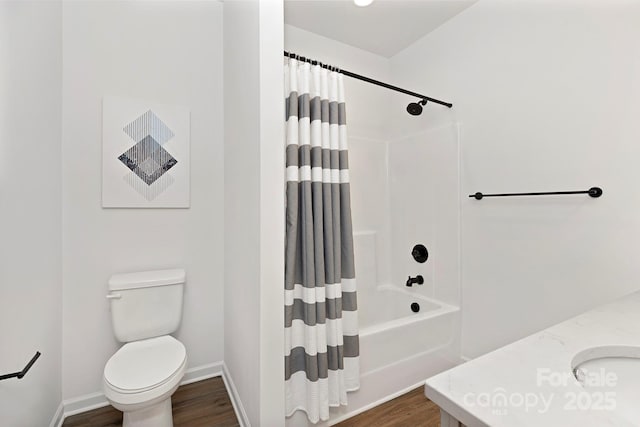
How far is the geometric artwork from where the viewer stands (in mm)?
1831

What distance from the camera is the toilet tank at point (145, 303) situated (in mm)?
1699

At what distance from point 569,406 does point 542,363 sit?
0.48 feet

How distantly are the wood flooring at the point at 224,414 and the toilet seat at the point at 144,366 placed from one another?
0.44 m

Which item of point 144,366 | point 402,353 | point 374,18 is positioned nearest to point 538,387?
point 402,353

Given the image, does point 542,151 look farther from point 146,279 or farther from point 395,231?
point 146,279

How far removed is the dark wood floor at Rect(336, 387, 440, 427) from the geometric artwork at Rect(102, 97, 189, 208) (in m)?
1.76

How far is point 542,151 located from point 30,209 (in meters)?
2.68

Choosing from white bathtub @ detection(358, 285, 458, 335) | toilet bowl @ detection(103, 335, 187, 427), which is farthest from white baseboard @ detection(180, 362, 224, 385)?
white bathtub @ detection(358, 285, 458, 335)

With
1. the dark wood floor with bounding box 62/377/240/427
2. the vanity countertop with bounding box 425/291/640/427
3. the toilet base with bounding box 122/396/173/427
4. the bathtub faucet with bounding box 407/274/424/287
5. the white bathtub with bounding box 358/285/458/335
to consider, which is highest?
Answer: the vanity countertop with bounding box 425/291/640/427

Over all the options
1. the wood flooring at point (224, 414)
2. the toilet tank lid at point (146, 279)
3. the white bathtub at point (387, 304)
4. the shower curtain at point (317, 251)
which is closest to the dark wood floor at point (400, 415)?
the wood flooring at point (224, 414)

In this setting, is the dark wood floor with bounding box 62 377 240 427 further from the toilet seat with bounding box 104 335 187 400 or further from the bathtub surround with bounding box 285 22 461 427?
the bathtub surround with bounding box 285 22 461 427

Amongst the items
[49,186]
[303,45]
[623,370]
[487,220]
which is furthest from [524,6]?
[49,186]

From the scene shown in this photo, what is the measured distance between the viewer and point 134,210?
1903mm

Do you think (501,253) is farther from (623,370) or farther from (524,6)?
(524,6)
